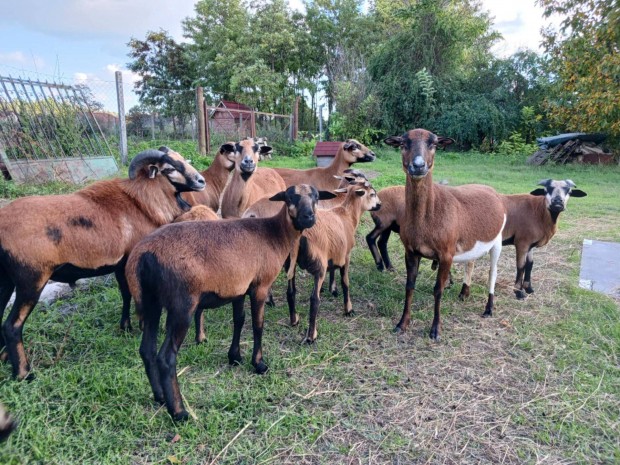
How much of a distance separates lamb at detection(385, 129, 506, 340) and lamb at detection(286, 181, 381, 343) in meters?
0.71

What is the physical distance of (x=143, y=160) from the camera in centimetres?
416

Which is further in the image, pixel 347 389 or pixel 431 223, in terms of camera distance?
pixel 431 223

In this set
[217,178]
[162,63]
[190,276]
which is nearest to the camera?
[190,276]

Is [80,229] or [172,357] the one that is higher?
[80,229]

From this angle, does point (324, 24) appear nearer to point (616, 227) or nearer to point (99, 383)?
point (616, 227)

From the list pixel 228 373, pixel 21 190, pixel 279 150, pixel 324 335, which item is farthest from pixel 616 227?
pixel 279 150

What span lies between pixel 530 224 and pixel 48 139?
33.4ft

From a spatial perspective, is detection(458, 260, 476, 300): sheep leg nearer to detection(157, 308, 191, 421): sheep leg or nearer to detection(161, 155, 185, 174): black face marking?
detection(161, 155, 185, 174): black face marking

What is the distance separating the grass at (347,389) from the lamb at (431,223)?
0.63 metres

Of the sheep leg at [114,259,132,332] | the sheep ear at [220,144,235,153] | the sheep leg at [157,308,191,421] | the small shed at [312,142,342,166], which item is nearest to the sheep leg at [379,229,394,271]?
the sheep ear at [220,144,235,153]

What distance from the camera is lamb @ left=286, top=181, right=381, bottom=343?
166 inches

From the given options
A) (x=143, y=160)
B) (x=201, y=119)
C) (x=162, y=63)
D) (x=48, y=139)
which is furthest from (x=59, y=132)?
(x=162, y=63)

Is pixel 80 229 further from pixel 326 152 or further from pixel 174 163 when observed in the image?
pixel 326 152

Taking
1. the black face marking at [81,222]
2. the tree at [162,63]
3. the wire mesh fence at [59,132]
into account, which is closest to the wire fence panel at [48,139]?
the wire mesh fence at [59,132]
